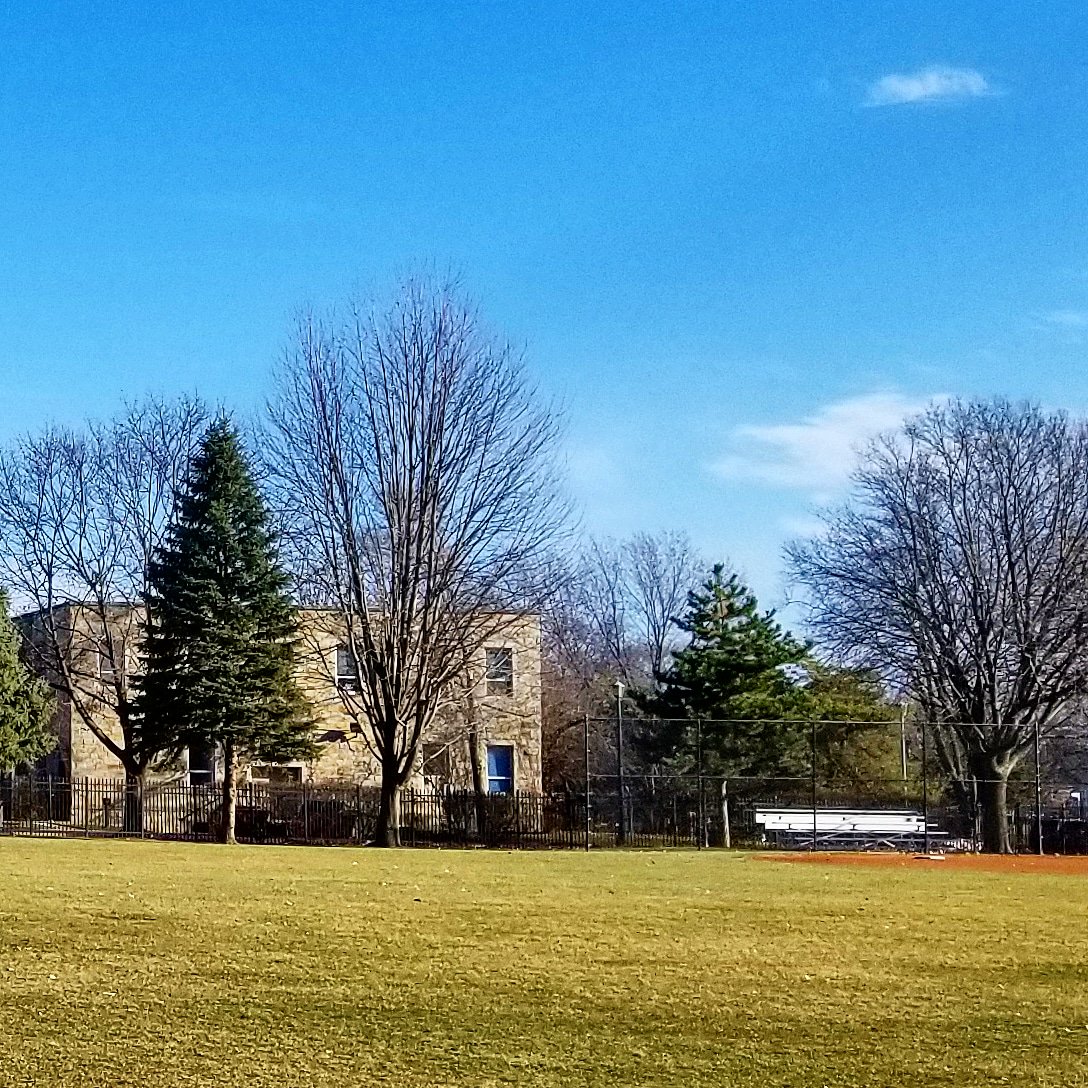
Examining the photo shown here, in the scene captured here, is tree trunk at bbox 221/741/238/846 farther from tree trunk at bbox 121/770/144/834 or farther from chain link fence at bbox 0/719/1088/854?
tree trunk at bbox 121/770/144/834

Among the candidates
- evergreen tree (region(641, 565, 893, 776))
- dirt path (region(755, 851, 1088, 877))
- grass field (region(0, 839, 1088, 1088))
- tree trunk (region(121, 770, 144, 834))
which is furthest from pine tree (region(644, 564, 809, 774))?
grass field (region(0, 839, 1088, 1088))

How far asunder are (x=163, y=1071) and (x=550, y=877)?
12.4 metres

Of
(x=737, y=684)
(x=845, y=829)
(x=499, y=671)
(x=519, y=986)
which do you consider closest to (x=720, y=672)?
(x=737, y=684)

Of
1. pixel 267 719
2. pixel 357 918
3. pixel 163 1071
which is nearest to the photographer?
pixel 163 1071

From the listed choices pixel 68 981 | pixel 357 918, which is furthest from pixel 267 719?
pixel 68 981

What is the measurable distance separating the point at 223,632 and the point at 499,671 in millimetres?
8616

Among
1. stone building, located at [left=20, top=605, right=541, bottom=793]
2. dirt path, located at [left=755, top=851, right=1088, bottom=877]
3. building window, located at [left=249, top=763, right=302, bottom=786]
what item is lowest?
dirt path, located at [left=755, top=851, right=1088, bottom=877]

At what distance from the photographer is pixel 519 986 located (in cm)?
995

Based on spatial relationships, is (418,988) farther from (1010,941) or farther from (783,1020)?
(1010,941)

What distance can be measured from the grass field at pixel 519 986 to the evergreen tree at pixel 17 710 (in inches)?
777

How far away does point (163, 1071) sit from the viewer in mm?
7602

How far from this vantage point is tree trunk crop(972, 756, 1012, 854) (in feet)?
117

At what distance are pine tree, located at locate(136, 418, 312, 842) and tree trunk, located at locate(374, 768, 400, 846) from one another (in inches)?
157

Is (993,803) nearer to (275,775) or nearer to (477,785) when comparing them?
(477,785)
